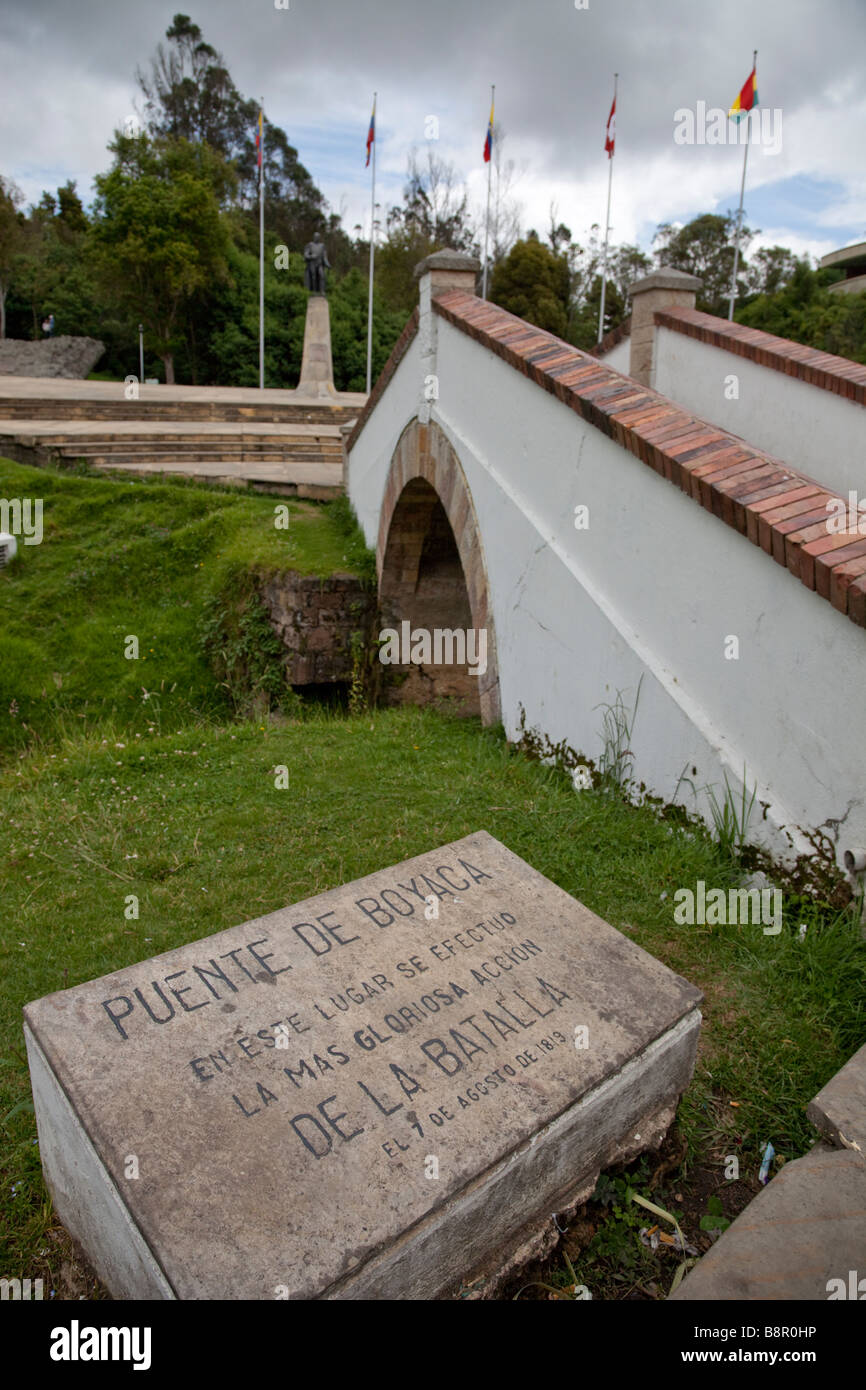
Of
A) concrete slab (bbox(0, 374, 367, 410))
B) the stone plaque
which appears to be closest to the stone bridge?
the stone plaque

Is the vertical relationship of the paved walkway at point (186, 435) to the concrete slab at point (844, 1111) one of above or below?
above

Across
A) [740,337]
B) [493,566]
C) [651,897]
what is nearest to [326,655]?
[493,566]

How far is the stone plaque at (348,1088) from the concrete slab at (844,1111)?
0.35 m

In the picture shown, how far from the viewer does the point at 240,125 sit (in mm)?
40000

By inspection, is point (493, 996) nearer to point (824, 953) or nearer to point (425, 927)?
point (425, 927)

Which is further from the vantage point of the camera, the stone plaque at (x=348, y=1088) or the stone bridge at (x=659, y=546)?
the stone bridge at (x=659, y=546)

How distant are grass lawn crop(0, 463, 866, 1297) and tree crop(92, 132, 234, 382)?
750 inches

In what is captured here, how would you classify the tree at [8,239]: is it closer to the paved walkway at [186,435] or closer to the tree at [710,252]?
the paved walkway at [186,435]

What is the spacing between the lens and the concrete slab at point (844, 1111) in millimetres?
1900

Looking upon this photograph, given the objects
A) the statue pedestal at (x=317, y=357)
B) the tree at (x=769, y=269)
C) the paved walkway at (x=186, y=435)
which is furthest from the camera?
the tree at (x=769, y=269)

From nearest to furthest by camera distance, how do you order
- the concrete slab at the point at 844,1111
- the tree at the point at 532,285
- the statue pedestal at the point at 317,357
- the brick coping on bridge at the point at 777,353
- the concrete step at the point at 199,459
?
the concrete slab at the point at 844,1111
the brick coping on bridge at the point at 777,353
the concrete step at the point at 199,459
the statue pedestal at the point at 317,357
the tree at the point at 532,285

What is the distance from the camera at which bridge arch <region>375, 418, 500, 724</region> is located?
20.2 feet

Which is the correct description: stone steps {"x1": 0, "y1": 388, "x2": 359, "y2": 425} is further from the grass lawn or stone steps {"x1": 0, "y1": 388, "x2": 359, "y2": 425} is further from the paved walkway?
the grass lawn

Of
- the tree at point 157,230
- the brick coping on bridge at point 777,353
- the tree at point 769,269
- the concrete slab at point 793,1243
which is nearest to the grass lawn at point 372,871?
the concrete slab at point 793,1243
